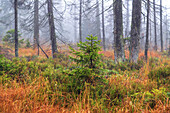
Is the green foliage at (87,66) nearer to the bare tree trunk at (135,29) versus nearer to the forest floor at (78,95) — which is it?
the forest floor at (78,95)

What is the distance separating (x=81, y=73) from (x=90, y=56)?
50 centimetres

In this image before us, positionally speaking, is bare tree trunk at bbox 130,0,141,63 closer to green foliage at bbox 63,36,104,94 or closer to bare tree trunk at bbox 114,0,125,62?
bare tree trunk at bbox 114,0,125,62

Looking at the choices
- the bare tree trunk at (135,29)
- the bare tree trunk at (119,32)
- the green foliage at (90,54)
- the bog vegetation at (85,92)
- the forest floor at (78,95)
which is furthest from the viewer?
the bare tree trunk at (119,32)

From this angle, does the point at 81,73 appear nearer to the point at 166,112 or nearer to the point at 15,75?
the point at 166,112

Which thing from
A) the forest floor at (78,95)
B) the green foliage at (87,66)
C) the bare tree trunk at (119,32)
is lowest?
the forest floor at (78,95)

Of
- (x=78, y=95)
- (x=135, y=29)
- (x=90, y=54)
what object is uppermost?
(x=135, y=29)

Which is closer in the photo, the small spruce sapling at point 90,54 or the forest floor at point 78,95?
the forest floor at point 78,95

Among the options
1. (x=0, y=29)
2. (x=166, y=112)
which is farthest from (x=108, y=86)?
(x=0, y=29)

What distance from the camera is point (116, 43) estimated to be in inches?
274

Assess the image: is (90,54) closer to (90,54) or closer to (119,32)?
(90,54)

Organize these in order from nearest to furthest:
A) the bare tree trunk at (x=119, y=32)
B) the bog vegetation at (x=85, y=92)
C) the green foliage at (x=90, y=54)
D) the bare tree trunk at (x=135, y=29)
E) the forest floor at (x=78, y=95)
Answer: the forest floor at (x=78, y=95), the bog vegetation at (x=85, y=92), the green foliage at (x=90, y=54), the bare tree trunk at (x=135, y=29), the bare tree trunk at (x=119, y=32)

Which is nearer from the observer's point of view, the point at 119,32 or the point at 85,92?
the point at 85,92

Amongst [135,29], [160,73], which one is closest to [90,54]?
[160,73]

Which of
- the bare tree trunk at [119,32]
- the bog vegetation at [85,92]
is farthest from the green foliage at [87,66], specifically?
the bare tree trunk at [119,32]
